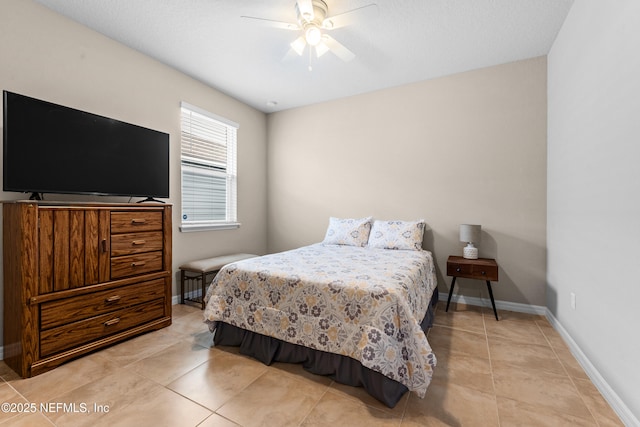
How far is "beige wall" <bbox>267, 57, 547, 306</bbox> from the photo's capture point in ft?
9.74

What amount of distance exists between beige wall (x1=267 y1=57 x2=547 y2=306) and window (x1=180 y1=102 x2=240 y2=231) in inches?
36.1

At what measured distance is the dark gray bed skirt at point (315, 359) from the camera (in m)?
1.58

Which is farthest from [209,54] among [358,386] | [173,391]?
[358,386]

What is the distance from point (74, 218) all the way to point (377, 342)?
2210 millimetres

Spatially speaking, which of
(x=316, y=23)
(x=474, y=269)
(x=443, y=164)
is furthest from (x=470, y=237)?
(x=316, y=23)

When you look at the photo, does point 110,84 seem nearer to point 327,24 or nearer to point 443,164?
point 327,24

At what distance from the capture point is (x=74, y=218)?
201 cm

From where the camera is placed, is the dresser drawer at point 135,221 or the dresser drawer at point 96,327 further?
the dresser drawer at point 135,221

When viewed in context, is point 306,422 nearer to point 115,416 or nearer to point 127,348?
point 115,416

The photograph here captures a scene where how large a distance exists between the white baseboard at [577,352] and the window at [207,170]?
9.89 ft

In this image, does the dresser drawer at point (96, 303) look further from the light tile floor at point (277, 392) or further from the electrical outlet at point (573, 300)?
the electrical outlet at point (573, 300)

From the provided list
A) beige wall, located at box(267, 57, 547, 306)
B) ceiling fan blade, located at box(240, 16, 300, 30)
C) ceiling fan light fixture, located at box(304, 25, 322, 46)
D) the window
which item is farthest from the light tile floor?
ceiling fan blade, located at box(240, 16, 300, 30)

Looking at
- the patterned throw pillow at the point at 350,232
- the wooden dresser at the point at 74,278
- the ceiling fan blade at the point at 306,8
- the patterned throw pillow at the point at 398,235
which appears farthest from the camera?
the patterned throw pillow at the point at 350,232

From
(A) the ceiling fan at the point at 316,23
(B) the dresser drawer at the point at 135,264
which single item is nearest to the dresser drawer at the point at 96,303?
(B) the dresser drawer at the point at 135,264
